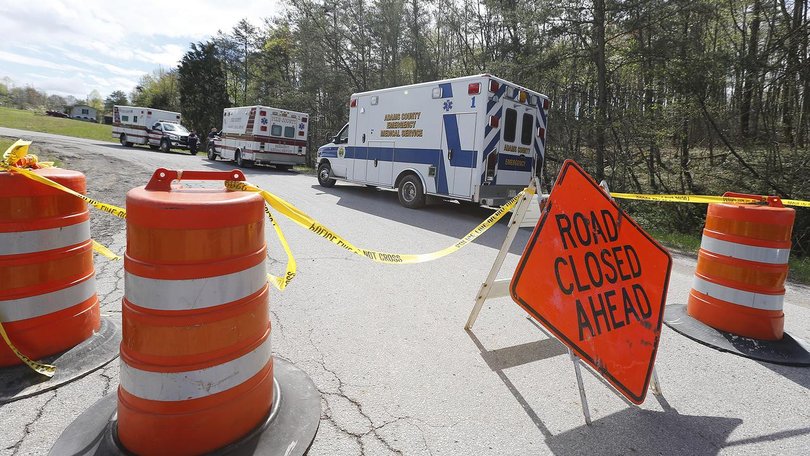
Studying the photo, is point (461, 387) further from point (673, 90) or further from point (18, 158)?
point (673, 90)

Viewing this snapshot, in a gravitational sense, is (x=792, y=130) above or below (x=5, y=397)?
above

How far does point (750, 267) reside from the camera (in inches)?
152

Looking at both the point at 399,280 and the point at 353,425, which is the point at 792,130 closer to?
the point at 399,280

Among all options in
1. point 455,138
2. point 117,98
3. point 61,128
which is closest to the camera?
point 455,138

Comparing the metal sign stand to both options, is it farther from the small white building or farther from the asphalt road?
the small white building

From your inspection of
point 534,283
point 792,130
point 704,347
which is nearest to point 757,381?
point 704,347

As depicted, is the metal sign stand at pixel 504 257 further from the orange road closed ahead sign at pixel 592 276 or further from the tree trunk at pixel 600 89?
the tree trunk at pixel 600 89

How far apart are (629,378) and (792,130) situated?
12.6m

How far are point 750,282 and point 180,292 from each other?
4511 mm

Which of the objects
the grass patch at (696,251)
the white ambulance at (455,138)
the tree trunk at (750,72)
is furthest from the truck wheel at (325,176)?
the tree trunk at (750,72)

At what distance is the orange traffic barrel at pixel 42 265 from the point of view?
278 cm

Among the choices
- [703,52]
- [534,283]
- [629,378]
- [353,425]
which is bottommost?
[353,425]

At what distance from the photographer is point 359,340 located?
3.66m

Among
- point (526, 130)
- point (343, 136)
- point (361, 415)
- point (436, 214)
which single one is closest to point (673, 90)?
point (526, 130)
